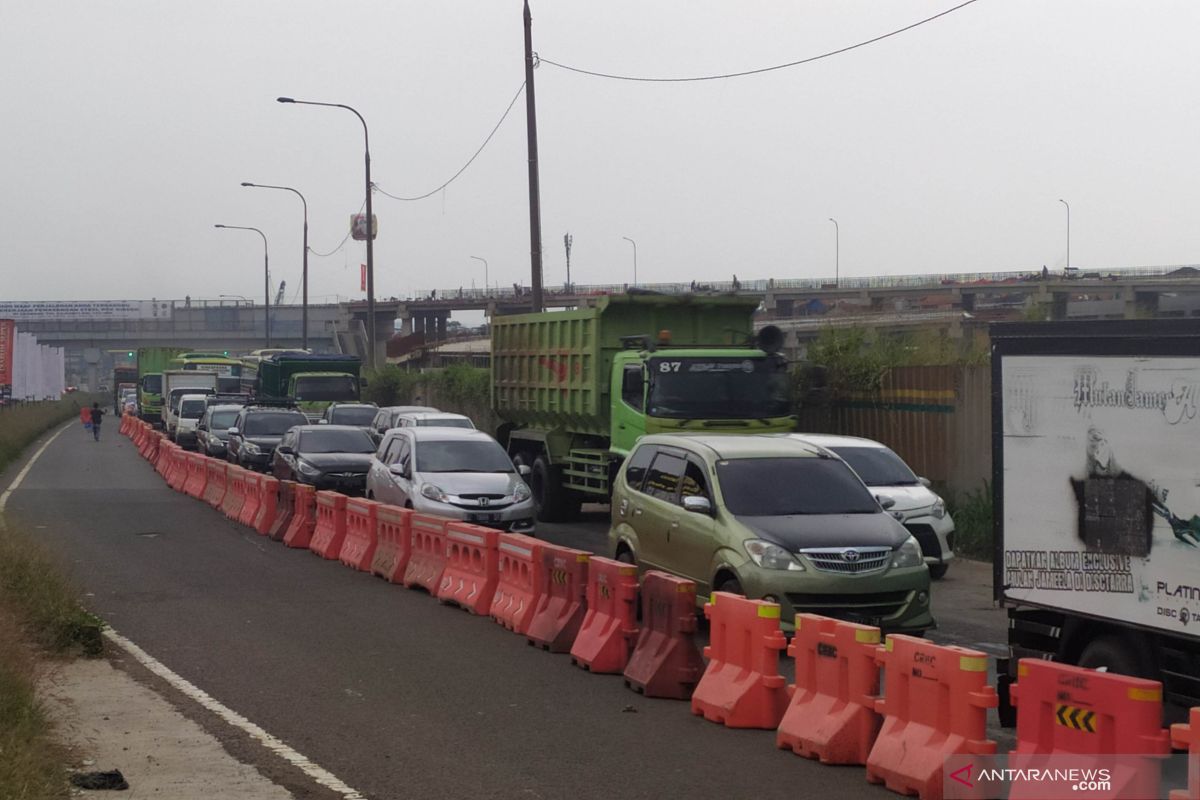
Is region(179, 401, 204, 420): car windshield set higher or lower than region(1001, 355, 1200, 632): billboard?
lower

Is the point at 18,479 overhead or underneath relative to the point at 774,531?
underneath

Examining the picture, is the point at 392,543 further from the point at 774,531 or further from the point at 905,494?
the point at 774,531

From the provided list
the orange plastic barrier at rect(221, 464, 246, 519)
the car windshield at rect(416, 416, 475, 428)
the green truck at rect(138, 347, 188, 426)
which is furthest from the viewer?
the green truck at rect(138, 347, 188, 426)

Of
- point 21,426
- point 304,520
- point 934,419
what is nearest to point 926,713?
point 304,520

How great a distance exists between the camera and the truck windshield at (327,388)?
4231cm

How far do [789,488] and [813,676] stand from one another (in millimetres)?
3912

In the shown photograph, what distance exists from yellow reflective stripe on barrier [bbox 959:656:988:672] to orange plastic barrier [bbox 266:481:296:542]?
51.2 ft

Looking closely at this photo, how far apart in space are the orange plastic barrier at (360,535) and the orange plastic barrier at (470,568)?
2860mm

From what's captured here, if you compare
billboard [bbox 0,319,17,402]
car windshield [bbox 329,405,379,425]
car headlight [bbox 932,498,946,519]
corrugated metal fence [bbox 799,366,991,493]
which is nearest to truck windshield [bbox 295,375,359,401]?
car windshield [bbox 329,405,379,425]

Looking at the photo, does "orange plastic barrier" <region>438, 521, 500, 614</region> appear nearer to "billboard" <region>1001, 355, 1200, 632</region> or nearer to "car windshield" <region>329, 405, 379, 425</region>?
"billboard" <region>1001, 355, 1200, 632</region>

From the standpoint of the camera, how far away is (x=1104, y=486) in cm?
812

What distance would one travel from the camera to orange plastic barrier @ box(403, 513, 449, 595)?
1591 centimetres

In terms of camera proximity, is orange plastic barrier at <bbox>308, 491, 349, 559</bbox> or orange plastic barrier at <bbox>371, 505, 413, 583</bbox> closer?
orange plastic barrier at <bbox>371, 505, 413, 583</bbox>

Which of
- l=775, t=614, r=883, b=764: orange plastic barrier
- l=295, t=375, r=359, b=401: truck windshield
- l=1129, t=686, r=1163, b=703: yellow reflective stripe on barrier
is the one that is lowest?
l=775, t=614, r=883, b=764: orange plastic barrier
